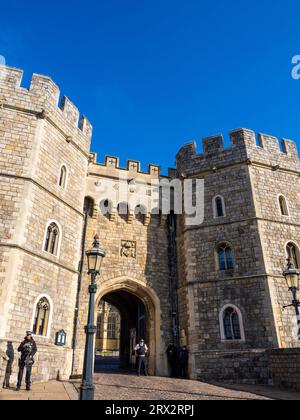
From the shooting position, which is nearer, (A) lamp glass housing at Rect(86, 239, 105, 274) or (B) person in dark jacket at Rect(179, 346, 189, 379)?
(A) lamp glass housing at Rect(86, 239, 105, 274)

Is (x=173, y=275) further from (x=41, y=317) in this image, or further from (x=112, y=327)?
(x=112, y=327)

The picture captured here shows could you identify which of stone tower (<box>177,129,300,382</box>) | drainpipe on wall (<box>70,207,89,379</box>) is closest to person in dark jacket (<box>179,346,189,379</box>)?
stone tower (<box>177,129,300,382</box>)

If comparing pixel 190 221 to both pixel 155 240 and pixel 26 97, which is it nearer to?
pixel 155 240

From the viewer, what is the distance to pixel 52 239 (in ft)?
37.7

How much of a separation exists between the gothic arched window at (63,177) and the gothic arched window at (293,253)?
9.21 m

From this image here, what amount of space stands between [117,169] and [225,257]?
638 centimetres

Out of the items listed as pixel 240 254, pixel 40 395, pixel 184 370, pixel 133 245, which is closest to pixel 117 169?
pixel 133 245

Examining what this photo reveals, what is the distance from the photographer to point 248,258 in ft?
41.2

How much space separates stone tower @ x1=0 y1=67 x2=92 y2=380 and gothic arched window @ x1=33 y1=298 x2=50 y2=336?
0.03 metres

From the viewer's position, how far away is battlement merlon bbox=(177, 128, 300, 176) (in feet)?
47.9

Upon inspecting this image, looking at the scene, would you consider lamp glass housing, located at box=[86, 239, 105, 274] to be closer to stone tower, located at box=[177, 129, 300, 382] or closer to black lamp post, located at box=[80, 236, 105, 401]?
black lamp post, located at box=[80, 236, 105, 401]

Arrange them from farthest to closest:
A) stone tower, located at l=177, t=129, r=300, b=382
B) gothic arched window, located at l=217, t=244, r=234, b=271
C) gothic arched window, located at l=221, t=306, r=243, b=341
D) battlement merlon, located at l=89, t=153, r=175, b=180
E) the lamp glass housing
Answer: battlement merlon, located at l=89, t=153, r=175, b=180
gothic arched window, located at l=217, t=244, r=234, b=271
gothic arched window, located at l=221, t=306, r=243, b=341
stone tower, located at l=177, t=129, r=300, b=382
the lamp glass housing

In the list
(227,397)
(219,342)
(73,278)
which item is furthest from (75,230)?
(227,397)

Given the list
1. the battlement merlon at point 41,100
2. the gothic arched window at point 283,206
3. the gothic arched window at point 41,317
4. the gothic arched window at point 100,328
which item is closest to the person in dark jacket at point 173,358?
the gothic arched window at point 41,317
